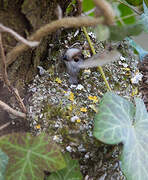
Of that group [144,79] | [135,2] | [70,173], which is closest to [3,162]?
[70,173]

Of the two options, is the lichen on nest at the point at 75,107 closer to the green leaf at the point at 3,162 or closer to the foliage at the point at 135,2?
the green leaf at the point at 3,162

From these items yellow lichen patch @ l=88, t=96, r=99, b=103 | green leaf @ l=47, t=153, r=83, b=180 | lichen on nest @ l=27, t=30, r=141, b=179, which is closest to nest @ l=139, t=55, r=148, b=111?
lichen on nest @ l=27, t=30, r=141, b=179

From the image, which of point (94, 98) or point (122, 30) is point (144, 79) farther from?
point (122, 30)

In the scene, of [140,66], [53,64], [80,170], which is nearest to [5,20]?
[53,64]

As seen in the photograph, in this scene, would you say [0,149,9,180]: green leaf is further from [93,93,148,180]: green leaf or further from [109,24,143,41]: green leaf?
[109,24,143,41]: green leaf

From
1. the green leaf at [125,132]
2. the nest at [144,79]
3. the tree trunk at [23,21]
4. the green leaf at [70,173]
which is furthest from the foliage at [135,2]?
the green leaf at [70,173]

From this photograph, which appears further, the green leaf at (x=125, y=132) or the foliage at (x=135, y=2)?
the foliage at (x=135, y=2)

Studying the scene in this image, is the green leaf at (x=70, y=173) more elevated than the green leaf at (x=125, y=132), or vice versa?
the green leaf at (x=125, y=132)
